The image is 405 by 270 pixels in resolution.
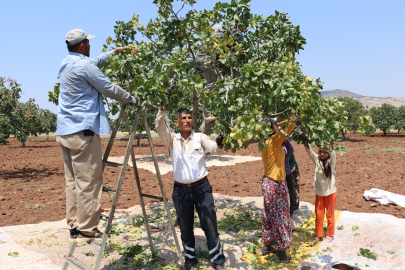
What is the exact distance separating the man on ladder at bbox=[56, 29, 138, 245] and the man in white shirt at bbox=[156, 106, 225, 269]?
0.95m

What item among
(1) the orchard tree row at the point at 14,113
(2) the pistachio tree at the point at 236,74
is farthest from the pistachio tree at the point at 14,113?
(2) the pistachio tree at the point at 236,74

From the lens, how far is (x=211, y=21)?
5.72 metres

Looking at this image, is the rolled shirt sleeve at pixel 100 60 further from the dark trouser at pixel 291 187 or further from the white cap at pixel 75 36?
the dark trouser at pixel 291 187

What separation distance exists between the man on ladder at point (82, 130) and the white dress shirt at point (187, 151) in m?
0.94

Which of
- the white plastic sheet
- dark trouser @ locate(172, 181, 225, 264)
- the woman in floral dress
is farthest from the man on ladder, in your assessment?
the white plastic sheet

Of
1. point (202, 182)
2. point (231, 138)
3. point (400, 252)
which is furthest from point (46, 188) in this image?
point (400, 252)

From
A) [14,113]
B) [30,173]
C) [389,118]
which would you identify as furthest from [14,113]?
[389,118]

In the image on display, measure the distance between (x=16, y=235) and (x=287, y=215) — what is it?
5.21 m

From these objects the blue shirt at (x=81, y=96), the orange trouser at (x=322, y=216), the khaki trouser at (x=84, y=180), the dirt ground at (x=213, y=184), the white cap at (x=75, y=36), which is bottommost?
the dirt ground at (x=213, y=184)

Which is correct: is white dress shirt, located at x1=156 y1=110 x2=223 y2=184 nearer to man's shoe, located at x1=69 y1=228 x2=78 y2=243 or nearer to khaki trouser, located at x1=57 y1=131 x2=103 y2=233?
khaki trouser, located at x1=57 y1=131 x2=103 y2=233

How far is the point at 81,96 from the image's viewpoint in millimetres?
3383

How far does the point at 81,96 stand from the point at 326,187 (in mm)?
4681

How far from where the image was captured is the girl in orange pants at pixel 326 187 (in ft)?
18.3

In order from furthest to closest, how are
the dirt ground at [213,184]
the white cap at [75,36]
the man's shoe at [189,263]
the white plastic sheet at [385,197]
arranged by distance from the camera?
the white plastic sheet at [385,197]
the dirt ground at [213,184]
the man's shoe at [189,263]
the white cap at [75,36]
